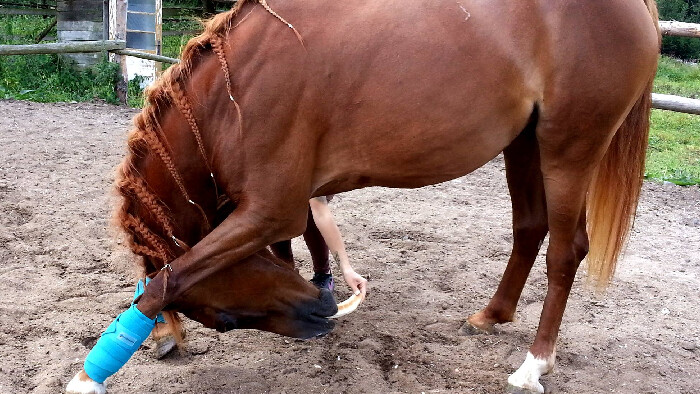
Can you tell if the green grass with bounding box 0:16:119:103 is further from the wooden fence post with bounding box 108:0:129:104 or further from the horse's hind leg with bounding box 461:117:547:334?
the horse's hind leg with bounding box 461:117:547:334

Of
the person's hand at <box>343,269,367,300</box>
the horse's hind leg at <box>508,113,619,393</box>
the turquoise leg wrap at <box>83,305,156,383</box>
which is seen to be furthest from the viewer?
the person's hand at <box>343,269,367,300</box>

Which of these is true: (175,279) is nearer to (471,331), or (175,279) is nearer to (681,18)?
(471,331)

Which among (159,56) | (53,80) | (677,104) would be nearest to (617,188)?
(677,104)

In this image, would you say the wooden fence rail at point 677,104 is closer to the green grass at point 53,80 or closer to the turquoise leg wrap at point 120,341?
the turquoise leg wrap at point 120,341

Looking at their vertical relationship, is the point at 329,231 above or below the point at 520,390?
above

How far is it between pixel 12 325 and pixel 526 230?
2.26 metres

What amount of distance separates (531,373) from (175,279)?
4.52 ft

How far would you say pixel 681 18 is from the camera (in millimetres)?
16094

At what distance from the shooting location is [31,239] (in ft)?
12.3

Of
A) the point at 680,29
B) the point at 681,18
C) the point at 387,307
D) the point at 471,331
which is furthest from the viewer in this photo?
the point at 681,18

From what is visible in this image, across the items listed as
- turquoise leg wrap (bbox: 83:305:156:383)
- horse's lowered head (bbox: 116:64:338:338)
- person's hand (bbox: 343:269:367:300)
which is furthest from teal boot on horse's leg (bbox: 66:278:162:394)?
person's hand (bbox: 343:269:367:300)

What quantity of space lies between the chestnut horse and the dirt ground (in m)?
0.37

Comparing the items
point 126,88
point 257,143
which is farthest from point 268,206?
point 126,88

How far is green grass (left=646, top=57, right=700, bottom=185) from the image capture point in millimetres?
6107
